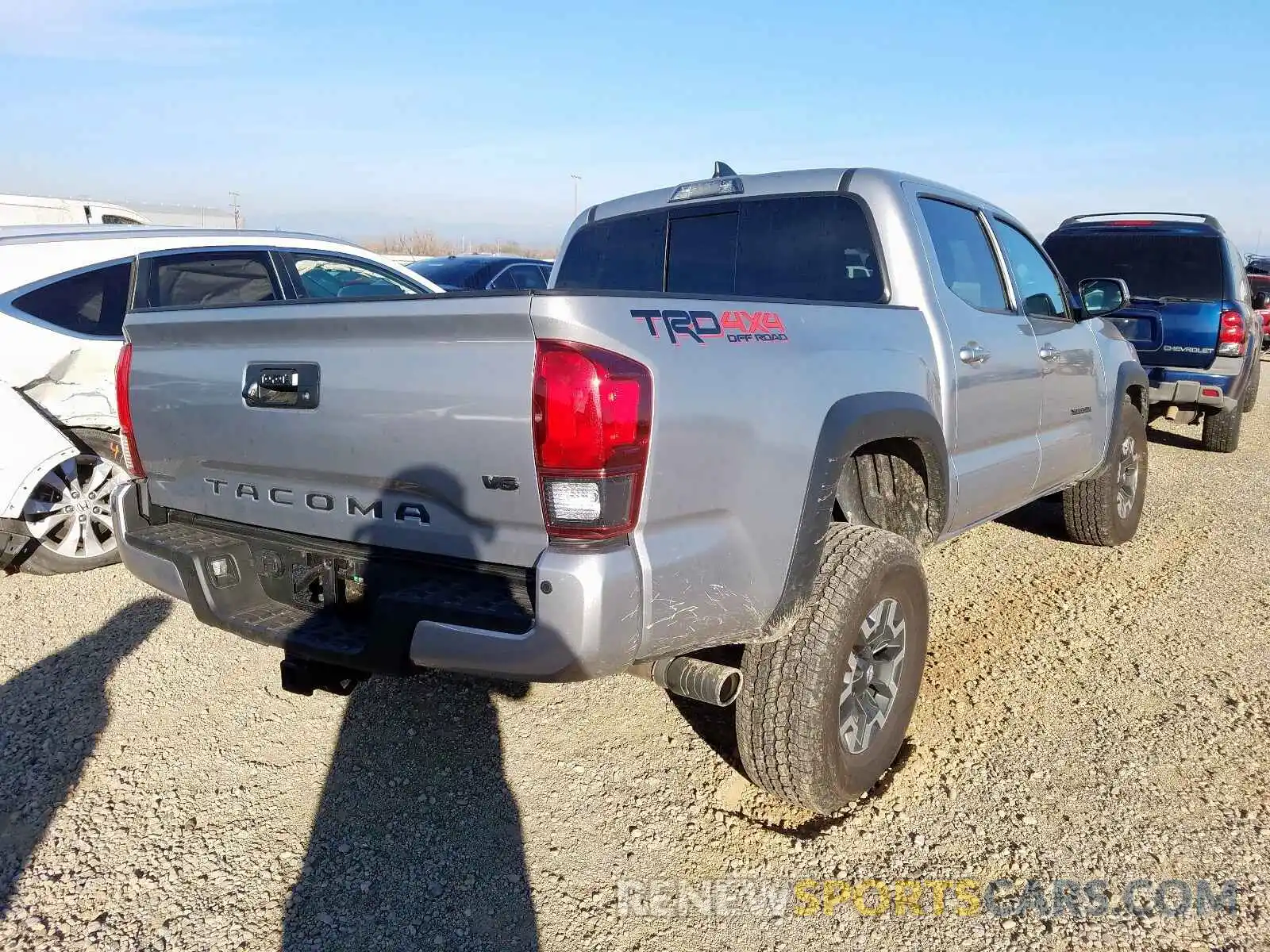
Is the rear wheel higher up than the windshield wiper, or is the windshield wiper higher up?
the windshield wiper

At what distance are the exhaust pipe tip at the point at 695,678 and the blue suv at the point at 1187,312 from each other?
6526mm

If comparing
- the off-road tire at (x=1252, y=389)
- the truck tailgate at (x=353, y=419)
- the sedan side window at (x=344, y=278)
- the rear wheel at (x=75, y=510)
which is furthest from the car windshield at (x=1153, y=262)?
the rear wheel at (x=75, y=510)

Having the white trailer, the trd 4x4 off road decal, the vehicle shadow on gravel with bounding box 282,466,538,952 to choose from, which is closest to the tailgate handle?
the vehicle shadow on gravel with bounding box 282,466,538,952

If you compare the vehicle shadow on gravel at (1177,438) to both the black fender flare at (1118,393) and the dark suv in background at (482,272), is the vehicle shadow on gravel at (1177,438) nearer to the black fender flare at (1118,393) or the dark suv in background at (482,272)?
the black fender flare at (1118,393)

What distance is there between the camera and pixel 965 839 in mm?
2691

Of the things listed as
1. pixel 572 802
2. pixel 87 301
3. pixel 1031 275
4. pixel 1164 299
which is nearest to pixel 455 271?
pixel 87 301

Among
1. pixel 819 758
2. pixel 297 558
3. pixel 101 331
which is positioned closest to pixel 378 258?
pixel 101 331

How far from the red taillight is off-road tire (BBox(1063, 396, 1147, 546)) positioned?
460 centimetres

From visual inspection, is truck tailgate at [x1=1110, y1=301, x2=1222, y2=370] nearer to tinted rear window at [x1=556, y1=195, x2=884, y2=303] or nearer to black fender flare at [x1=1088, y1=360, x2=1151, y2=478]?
black fender flare at [x1=1088, y1=360, x2=1151, y2=478]

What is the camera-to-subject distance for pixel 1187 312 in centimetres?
A: 744

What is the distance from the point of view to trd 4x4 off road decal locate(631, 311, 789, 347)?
7.11 feet

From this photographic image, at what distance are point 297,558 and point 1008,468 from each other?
2.89 m

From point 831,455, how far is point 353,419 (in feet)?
4.30

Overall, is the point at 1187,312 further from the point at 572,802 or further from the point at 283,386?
the point at 283,386
